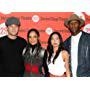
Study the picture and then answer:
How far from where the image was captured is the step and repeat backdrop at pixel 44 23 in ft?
8.27

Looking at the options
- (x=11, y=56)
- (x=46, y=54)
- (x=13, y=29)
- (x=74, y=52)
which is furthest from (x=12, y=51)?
(x=74, y=52)

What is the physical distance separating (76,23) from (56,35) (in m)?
0.23

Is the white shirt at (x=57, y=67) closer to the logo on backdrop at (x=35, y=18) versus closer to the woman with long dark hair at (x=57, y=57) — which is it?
the woman with long dark hair at (x=57, y=57)

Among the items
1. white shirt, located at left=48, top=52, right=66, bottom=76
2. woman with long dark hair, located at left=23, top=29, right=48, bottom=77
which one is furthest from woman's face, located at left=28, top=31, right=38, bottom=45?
white shirt, located at left=48, top=52, right=66, bottom=76

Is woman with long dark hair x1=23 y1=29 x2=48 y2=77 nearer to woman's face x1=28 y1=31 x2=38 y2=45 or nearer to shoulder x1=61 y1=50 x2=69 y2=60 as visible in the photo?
woman's face x1=28 y1=31 x2=38 y2=45

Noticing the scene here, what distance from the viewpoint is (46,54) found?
2533 millimetres

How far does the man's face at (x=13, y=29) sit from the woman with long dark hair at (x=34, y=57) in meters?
0.13

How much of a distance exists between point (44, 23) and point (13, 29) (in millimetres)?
309

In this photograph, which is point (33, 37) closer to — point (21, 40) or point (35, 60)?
point (21, 40)

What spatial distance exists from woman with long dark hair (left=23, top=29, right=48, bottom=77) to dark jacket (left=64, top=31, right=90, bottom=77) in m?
0.26

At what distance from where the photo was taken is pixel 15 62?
2.51 meters
